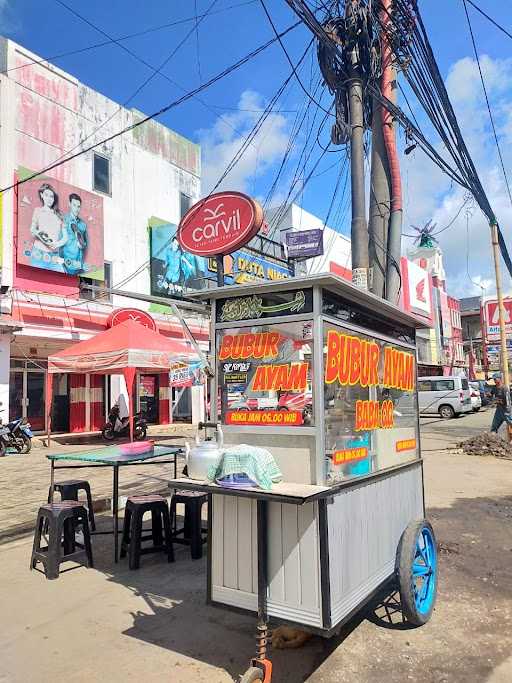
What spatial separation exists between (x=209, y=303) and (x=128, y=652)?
2.55 metres

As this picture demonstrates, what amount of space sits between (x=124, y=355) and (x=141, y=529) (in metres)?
8.23

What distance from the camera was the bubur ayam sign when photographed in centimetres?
374

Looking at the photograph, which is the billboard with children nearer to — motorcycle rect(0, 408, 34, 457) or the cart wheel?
motorcycle rect(0, 408, 34, 457)

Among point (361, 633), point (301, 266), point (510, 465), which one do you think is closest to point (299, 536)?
point (361, 633)

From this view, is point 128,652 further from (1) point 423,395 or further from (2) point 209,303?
(1) point 423,395

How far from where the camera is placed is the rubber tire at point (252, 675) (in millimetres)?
3016

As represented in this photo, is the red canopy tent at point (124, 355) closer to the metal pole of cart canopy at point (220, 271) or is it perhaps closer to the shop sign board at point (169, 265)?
the shop sign board at point (169, 265)

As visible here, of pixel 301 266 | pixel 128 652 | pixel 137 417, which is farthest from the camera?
pixel 301 266

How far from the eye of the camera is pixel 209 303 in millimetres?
4191

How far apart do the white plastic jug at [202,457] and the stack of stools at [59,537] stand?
7.75 feet

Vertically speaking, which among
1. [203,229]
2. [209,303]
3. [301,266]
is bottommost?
[209,303]

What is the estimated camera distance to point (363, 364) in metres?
4.11

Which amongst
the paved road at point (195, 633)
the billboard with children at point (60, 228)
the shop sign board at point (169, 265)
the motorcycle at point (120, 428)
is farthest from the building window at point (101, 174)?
the paved road at point (195, 633)

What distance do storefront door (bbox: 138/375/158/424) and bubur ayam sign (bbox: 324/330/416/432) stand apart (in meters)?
17.4
